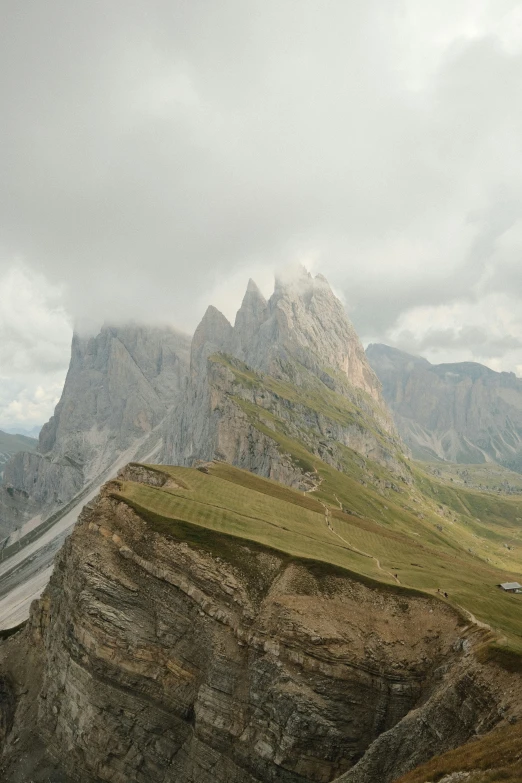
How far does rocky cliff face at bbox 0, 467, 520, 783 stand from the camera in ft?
135

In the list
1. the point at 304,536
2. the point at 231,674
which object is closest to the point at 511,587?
the point at 304,536

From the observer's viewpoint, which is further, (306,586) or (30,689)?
(30,689)

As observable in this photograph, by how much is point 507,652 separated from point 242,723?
27017 mm

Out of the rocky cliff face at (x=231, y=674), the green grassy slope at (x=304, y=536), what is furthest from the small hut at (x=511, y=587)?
the rocky cliff face at (x=231, y=674)

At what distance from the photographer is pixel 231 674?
1844 inches

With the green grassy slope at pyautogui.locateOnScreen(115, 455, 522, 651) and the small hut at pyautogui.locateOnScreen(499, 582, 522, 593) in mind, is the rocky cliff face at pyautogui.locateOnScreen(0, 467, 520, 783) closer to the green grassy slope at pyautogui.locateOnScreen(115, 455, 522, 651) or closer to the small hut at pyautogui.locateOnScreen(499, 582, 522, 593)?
the green grassy slope at pyautogui.locateOnScreen(115, 455, 522, 651)

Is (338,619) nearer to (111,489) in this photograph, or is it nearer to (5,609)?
(111,489)

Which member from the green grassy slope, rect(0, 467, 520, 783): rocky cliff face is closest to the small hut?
the green grassy slope

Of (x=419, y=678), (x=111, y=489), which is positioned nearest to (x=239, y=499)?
(x=111, y=489)

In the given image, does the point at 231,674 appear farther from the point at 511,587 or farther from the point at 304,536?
the point at 511,587

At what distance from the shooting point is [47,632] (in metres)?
68.4

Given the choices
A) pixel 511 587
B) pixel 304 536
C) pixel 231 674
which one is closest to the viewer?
pixel 231 674

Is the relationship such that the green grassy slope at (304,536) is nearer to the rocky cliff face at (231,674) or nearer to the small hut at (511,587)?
the small hut at (511,587)

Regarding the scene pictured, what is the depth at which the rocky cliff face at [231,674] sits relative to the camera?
41.1m
